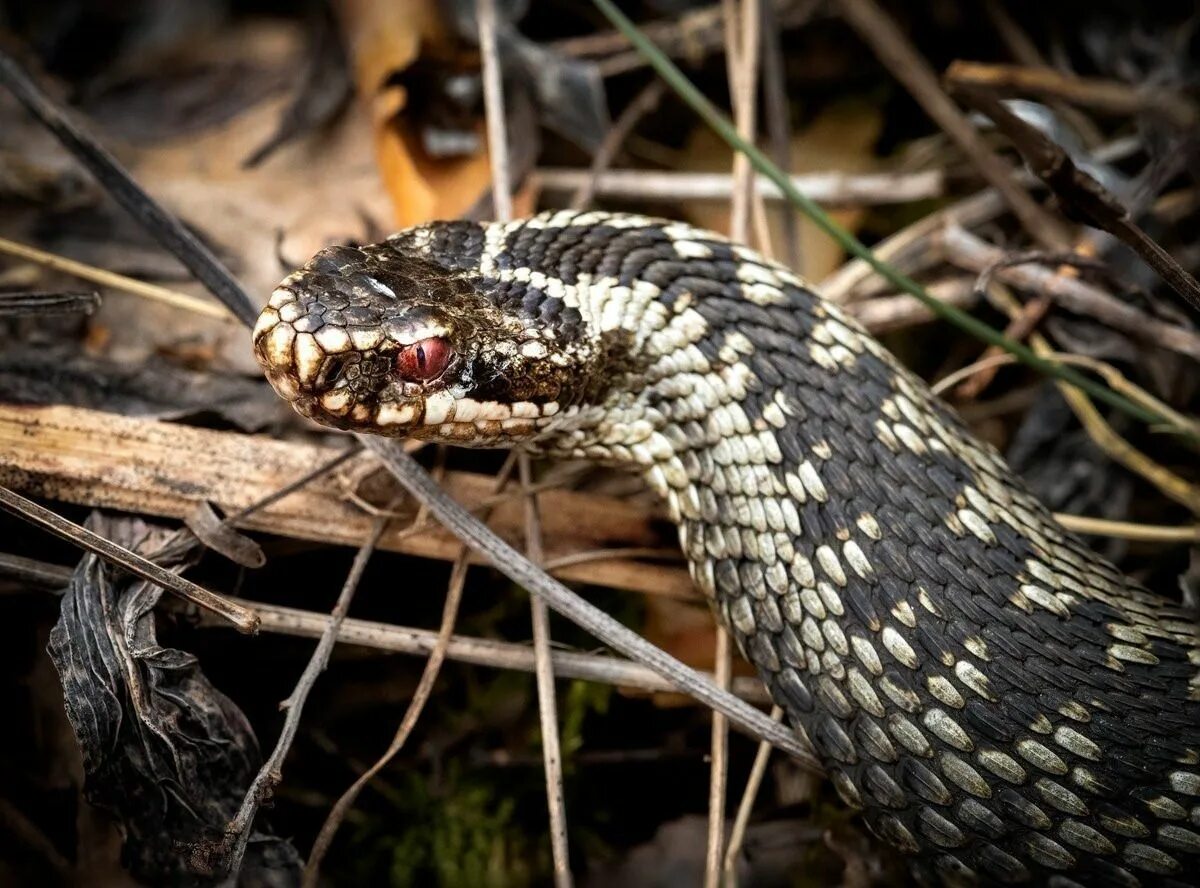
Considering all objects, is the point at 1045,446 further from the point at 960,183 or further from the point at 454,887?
the point at 454,887

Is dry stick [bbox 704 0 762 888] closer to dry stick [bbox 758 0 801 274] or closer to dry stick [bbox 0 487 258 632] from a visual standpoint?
dry stick [bbox 758 0 801 274]

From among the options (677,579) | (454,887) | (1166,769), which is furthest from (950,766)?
(454,887)

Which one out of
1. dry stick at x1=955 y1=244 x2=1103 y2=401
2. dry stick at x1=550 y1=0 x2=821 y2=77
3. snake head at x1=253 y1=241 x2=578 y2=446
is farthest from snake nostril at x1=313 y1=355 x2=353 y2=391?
dry stick at x1=550 y1=0 x2=821 y2=77

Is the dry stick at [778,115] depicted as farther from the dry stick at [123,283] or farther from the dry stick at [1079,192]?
the dry stick at [123,283]

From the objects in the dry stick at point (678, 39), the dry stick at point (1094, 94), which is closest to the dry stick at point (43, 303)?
the dry stick at point (678, 39)

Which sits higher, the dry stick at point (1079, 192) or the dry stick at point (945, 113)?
the dry stick at point (945, 113)

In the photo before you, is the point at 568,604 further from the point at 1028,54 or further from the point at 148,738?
the point at 1028,54

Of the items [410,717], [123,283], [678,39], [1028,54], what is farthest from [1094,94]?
[123,283]
